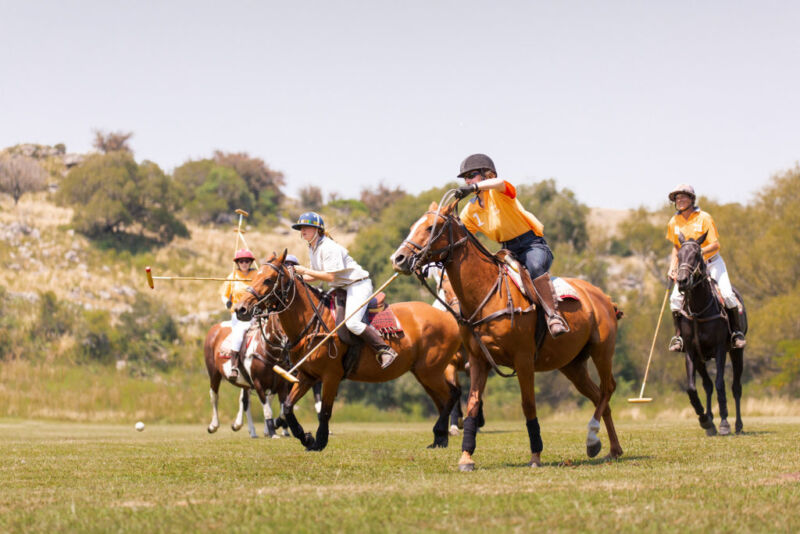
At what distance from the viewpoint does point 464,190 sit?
942cm

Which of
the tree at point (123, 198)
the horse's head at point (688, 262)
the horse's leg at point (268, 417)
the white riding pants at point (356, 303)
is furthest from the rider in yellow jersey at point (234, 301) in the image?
the tree at point (123, 198)

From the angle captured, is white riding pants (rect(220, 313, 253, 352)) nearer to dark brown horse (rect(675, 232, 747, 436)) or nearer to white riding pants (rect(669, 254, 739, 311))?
white riding pants (rect(669, 254, 739, 311))

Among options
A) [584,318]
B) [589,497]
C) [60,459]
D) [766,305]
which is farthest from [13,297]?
[589,497]

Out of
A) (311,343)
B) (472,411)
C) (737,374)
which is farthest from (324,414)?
(737,374)

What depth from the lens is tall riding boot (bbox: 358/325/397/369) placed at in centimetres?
1334

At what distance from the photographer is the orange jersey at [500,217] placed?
10250mm

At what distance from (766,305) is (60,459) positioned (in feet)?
127

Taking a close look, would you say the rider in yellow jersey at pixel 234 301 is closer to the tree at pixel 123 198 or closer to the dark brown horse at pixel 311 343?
the dark brown horse at pixel 311 343

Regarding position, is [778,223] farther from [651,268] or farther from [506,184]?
[506,184]

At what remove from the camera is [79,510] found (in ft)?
22.2

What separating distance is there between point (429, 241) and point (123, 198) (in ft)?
205

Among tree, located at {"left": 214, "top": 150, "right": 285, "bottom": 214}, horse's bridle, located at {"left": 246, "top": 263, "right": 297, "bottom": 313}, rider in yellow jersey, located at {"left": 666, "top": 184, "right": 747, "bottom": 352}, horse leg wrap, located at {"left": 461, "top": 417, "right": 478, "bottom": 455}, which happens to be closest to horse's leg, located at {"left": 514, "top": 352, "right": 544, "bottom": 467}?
horse leg wrap, located at {"left": 461, "top": 417, "right": 478, "bottom": 455}

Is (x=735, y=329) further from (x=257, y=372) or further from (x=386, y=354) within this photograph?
(x=257, y=372)

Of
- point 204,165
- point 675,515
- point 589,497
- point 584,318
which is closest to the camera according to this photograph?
point 675,515
